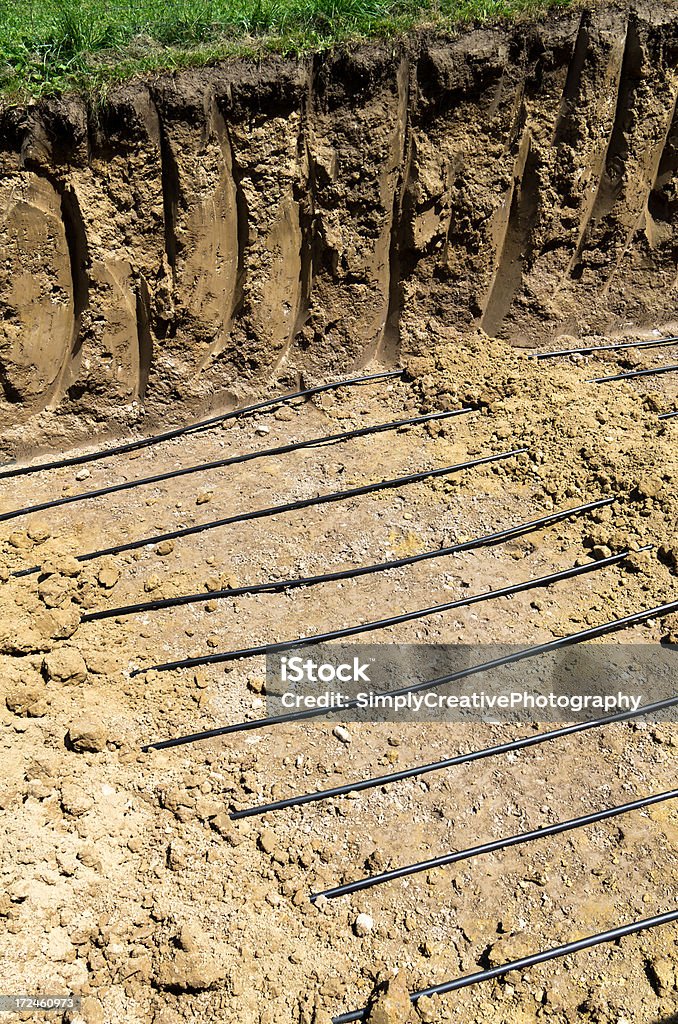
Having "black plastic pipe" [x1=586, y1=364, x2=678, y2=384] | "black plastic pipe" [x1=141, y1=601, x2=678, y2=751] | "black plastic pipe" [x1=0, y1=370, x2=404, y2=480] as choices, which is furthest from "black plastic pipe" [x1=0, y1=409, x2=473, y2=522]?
"black plastic pipe" [x1=141, y1=601, x2=678, y2=751]

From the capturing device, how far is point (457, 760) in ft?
13.6

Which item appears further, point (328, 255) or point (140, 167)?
point (328, 255)

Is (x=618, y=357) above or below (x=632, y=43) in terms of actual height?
below

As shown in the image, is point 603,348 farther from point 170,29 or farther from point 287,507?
point 170,29

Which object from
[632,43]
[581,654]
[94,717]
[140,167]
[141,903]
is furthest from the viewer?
[632,43]

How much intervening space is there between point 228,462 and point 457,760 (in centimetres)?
268

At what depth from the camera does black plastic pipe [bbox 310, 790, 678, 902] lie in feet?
12.1

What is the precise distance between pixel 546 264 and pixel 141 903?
17.3 ft

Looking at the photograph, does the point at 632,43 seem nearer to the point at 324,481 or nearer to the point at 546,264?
the point at 546,264

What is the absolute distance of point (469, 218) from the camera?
6.23 m

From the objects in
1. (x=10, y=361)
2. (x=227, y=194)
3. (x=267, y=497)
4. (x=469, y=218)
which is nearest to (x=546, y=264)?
(x=469, y=218)

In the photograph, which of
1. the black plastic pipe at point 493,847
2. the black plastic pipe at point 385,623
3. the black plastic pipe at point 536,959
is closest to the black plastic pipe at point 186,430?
the black plastic pipe at point 385,623

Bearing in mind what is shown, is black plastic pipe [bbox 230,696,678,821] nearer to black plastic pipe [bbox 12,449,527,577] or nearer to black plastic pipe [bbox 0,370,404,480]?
black plastic pipe [bbox 12,449,527,577]

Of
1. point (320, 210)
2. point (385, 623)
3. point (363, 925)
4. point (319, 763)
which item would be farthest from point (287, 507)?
point (363, 925)
